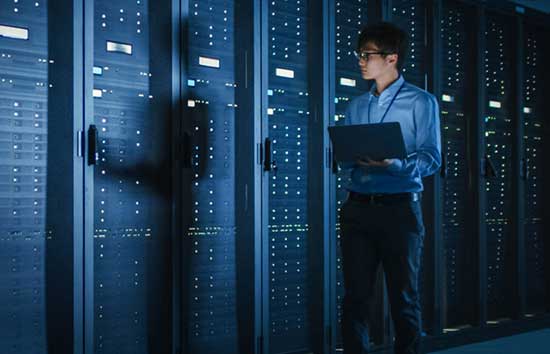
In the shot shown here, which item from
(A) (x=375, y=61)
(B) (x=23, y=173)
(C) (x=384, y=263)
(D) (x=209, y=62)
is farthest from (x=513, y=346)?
(B) (x=23, y=173)

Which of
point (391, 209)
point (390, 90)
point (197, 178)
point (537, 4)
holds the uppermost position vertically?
point (537, 4)

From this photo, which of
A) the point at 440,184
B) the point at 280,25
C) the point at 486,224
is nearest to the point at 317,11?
the point at 280,25

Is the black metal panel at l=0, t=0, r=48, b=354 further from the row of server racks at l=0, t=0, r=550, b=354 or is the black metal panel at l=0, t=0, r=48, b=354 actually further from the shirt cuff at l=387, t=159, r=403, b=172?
the shirt cuff at l=387, t=159, r=403, b=172

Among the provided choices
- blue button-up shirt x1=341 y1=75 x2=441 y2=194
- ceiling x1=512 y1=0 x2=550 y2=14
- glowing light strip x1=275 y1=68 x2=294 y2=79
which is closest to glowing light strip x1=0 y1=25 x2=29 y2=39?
glowing light strip x1=275 y1=68 x2=294 y2=79

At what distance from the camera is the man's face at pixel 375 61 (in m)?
2.31

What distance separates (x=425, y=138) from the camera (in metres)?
2.28

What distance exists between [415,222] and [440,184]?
1349 millimetres

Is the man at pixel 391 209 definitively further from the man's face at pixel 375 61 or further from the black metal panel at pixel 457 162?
the black metal panel at pixel 457 162

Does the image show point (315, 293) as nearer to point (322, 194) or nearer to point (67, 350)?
point (322, 194)

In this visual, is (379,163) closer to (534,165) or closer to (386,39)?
(386,39)

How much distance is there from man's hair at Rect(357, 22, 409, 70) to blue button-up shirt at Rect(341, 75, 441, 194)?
0.37ft

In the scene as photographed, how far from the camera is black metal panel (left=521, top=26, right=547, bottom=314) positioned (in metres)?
4.16

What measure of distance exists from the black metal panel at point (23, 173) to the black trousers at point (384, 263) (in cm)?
110

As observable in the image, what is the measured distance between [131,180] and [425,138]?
1.12m
